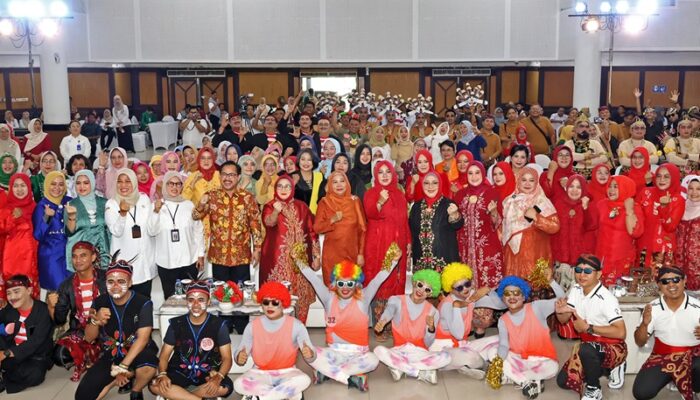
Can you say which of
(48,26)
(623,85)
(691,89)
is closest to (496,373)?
(48,26)

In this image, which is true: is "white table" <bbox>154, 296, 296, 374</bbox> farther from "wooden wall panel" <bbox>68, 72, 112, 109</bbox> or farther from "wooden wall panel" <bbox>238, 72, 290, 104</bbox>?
"wooden wall panel" <bbox>68, 72, 112, 109</bbox>

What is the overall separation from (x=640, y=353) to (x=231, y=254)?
3.43 metres

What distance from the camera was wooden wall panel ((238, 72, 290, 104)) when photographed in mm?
20750

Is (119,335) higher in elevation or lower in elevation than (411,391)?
higher

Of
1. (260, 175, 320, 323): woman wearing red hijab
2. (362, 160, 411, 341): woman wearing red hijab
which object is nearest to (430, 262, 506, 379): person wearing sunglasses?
(362, 160, 411, 341): woman wearing red hijab

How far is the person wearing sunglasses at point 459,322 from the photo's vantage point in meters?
5.88

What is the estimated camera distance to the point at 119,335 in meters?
5.48

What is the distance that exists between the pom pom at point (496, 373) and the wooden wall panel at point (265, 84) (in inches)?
630

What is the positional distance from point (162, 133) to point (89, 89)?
4444 mm

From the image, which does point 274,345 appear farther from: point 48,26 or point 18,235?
point 48,26

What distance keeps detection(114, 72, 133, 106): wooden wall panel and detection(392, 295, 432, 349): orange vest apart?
16.9 m

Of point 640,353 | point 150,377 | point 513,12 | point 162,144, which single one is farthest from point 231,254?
point 513,12

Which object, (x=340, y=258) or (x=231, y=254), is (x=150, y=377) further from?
(x=340, y=258)

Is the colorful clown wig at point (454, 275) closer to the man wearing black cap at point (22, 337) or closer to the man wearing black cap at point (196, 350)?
the man wearing black cap at point (196, 350)
